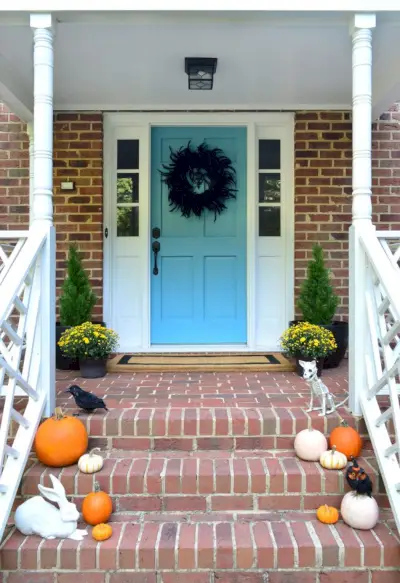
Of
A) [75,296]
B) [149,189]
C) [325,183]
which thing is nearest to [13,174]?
[149,189]

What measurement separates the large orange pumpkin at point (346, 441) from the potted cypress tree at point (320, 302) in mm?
1373

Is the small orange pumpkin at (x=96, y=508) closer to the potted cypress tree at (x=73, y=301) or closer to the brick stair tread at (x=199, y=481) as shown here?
the brick stair tread at (x=199, y=481)

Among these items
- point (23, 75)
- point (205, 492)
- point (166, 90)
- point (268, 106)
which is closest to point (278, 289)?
point (268, 106)

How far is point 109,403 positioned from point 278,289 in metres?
2.10

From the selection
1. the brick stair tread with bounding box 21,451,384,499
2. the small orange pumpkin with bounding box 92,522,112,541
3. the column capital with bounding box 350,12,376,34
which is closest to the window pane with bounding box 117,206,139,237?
the column capital with bounding box 350,12,376,34

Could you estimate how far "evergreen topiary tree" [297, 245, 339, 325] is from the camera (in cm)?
374

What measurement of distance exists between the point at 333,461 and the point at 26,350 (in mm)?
1584

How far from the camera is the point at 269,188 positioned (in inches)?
168

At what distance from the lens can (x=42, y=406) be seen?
2.43 m

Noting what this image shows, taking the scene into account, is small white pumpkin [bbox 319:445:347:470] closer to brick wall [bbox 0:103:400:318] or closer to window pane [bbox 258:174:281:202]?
brick wall [bbox 0:103:400:318]

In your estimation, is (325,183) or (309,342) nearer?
(309,342)

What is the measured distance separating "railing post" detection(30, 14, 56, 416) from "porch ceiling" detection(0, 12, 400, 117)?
17cm

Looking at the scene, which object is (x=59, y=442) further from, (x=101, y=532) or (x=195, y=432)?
(x=195, y=432)

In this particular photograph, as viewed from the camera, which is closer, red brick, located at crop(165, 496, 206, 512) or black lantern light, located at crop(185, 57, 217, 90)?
red brick, located at crop(165, 496, 206, 512)
